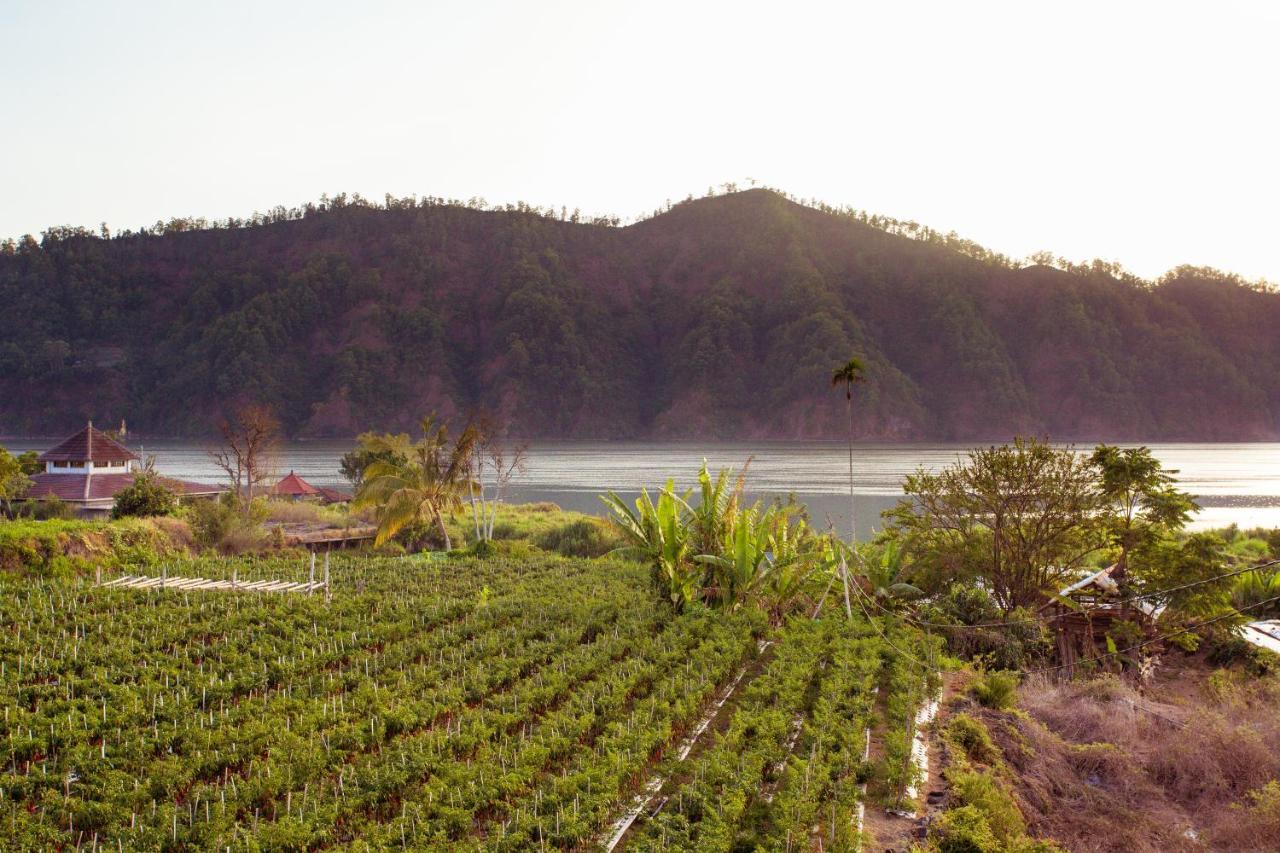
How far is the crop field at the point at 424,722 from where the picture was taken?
681 centimetres

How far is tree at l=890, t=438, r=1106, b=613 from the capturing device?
1597cm

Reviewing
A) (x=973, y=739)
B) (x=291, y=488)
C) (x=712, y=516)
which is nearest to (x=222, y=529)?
(x=712, y=516)

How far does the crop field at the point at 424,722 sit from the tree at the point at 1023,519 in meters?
3.56

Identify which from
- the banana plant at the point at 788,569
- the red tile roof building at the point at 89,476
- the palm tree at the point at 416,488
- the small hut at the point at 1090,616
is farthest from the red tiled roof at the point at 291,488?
the small hut at the point at 1090,616

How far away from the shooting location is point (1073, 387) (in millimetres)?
112875

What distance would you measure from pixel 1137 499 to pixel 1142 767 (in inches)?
300

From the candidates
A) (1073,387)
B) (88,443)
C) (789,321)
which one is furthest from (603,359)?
(88,443)

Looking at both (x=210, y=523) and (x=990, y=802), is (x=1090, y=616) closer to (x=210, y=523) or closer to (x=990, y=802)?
(x=990, y=802)

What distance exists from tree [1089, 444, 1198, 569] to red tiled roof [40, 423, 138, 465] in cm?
3308

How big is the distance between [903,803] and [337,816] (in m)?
4.47

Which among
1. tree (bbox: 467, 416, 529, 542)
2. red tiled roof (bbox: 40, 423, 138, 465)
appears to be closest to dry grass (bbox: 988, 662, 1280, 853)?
tree (bbox: 467, 416, 529, 542)

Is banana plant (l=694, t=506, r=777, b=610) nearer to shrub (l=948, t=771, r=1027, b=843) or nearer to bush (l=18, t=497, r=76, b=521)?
shrub (l=948, t=771, r=1027, b=843)

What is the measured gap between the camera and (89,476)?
113 ft

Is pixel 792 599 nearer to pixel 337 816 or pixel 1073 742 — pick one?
pixel 1073 742
